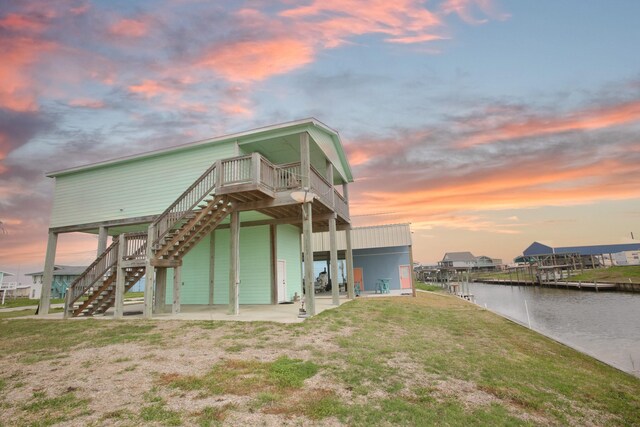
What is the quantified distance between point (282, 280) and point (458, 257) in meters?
114

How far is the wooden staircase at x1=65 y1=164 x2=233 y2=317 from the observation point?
12.6 metres

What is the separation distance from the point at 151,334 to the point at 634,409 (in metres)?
11.0

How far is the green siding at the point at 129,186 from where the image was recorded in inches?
620

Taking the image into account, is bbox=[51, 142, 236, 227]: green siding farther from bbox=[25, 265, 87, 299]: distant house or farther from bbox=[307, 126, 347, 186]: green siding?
bbox=[25, 265, 87, 299]: distant house

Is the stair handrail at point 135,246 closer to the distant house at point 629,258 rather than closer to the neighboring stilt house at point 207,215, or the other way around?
the neighboring stilt house at point 207,215

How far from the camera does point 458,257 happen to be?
118 meters

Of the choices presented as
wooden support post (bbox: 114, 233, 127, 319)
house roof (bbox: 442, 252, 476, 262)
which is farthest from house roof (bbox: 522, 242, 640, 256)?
wooden support post (bbox: 114, 233, 127, 319)

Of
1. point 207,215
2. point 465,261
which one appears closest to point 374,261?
point 207,215

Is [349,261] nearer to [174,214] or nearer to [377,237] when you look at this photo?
[377,237]

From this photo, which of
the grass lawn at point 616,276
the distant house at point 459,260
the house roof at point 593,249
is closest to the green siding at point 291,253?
the grass lawn at point 616,276

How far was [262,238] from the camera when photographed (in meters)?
17.8

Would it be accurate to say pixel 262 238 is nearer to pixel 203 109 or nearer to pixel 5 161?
pixel 203 109

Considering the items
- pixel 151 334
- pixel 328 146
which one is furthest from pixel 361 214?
pixel 151 334

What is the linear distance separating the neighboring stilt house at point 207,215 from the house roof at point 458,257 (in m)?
107
